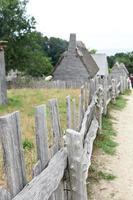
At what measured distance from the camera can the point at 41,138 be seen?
3.58 meters

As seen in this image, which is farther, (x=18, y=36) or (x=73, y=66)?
(x=73, y=66)

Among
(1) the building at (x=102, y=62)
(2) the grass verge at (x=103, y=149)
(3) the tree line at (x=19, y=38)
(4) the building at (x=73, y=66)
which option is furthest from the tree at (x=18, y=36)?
(2) the grass verge at (x=103, y=149)

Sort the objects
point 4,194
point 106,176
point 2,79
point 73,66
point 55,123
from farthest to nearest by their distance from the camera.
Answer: point 73,66 < point 2,79 < point 106,176 < point 55,123 < point 4,194

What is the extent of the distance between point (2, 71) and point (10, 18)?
85.3ft

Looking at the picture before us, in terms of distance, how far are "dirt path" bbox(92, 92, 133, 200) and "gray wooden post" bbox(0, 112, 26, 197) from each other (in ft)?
11.0

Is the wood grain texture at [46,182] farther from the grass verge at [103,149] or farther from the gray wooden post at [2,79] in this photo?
the gray wooden post at [2,79]

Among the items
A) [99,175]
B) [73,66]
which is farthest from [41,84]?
[99,175]

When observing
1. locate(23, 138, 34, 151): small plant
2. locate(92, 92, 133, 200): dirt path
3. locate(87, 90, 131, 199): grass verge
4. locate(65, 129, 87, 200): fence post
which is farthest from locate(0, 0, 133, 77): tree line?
locate(65, 129, 87, 200): fence post

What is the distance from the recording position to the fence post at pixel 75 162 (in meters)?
4.44

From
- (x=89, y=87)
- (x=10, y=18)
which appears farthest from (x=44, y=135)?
(x=10, y=18)

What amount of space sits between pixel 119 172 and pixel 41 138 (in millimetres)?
4260

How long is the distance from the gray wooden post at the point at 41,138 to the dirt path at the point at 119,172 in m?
2.73

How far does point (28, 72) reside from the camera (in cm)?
4422

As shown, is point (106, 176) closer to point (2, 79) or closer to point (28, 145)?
point (28, 145)
